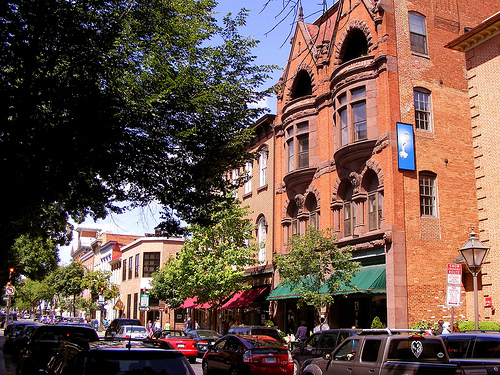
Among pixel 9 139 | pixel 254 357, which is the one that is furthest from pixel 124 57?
pixel 254 357

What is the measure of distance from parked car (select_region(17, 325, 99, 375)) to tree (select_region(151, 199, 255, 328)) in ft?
61.2

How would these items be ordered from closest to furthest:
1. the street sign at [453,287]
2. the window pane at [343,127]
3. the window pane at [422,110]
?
the street sign at [453,287] → the window pane at [422,110] → the window pane at [343,127]

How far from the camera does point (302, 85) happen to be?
1410 inches

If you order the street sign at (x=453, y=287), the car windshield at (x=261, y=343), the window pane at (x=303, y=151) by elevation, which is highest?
the window pane at (x=303, y=151)

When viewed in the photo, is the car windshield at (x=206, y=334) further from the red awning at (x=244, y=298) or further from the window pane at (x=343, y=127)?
the window pane at (x=343, y=127)

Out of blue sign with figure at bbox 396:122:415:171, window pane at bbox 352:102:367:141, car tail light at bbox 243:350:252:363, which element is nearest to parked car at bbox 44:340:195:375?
car tail light at bbox 243:350:252:363

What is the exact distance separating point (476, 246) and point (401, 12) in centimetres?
1618

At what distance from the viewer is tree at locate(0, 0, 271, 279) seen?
1148cm

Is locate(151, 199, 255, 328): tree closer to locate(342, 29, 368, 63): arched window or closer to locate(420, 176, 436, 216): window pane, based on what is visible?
locate(342, 29, 368, 63): arched window

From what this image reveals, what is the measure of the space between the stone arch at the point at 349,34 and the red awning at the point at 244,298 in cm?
1610

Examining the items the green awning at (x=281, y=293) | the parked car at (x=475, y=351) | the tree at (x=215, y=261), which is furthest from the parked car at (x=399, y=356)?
the tree at (x=215, y=261)

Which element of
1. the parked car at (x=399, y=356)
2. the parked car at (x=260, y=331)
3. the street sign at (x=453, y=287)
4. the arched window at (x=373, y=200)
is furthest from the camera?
the arched window at (x=373, y=200)

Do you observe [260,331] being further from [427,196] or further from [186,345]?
[427,196]

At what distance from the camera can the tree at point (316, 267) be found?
24.8m
